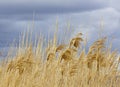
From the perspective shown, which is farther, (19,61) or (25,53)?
(25,53)

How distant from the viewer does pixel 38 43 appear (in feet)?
18.2

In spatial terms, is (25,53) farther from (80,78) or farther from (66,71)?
(80,78)

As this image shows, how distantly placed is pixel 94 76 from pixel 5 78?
5.12 feet

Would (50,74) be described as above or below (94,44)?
below

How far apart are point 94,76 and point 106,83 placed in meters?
0.22

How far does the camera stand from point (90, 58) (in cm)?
561

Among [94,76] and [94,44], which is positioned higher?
[94,44]

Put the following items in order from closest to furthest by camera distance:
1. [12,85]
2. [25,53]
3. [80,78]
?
[12,85]
[25,53]
[80,78]

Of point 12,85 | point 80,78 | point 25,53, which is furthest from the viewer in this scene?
point 80,78

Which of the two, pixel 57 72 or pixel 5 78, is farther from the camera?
pixel 57 72

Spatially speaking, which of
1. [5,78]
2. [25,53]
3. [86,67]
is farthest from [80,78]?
[5,78]

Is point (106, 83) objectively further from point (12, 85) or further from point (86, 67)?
point (12, 85)

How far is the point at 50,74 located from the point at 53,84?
21cm

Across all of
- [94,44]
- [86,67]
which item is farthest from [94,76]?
[94,44]
